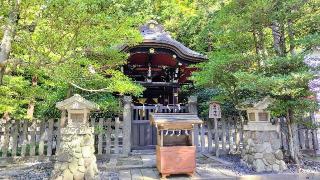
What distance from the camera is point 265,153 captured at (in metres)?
6.66

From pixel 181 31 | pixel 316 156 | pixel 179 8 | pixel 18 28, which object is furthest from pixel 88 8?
pixel 179 8

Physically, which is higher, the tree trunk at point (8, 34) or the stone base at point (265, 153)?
the tree trunk at point (8, 34)

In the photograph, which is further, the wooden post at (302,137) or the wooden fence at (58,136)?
the wooden post at (302,137)

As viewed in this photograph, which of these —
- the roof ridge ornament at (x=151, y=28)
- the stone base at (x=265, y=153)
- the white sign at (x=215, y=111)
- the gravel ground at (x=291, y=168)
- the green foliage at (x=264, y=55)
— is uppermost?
the roof ridge ornament at (x=151, y=28)

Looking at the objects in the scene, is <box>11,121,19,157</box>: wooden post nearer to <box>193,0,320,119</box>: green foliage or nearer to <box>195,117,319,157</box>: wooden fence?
<box>193,0,320,119</box>: green foliage

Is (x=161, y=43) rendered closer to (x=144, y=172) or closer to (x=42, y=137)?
(x=144, y=172)

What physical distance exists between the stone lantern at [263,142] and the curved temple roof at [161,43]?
14.1ft

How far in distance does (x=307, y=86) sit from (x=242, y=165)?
9.10 ft

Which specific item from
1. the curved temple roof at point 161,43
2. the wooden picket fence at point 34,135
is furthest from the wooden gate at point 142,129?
the curved temple roof at point 161,43

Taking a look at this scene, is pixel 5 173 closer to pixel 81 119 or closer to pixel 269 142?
pixel 81 119

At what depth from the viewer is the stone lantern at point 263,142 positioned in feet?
21.7

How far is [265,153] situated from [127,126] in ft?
15.2

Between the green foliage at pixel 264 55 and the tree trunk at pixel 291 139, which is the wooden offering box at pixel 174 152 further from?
the tree trunk at pixel 291 139

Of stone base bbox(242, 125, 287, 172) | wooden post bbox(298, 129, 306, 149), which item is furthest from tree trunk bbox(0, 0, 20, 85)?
wooden post bbox(298, 129, 306, 149)
